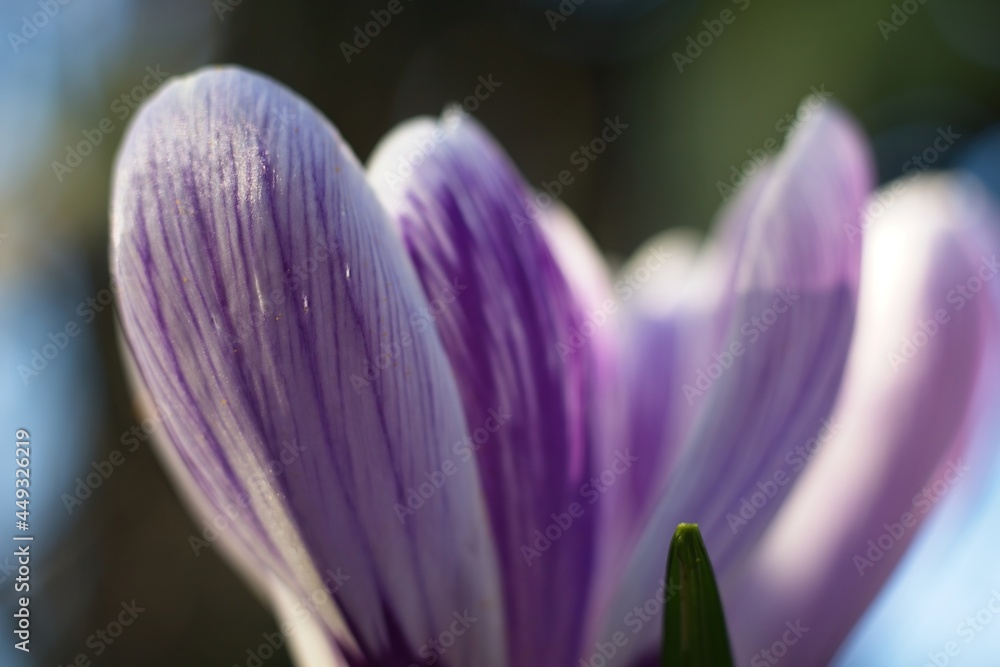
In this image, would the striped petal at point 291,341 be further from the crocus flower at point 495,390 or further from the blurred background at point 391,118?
the blurred background at point 391,118

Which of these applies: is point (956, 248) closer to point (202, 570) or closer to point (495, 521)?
point (495, 521)

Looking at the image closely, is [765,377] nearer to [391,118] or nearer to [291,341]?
[291,341]

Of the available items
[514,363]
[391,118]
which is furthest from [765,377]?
[391,118]

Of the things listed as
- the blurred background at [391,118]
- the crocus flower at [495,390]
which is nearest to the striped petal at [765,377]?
the crocus flower at [495,390]

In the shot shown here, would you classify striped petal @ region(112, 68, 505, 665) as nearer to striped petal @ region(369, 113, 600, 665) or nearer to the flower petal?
striped petal @ region(369, 113, 600, 665)

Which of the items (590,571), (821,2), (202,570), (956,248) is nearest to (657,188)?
(821,2)

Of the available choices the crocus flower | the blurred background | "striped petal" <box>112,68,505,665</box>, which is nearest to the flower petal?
the crocus flower

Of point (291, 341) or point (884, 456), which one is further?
point (884, 456)
